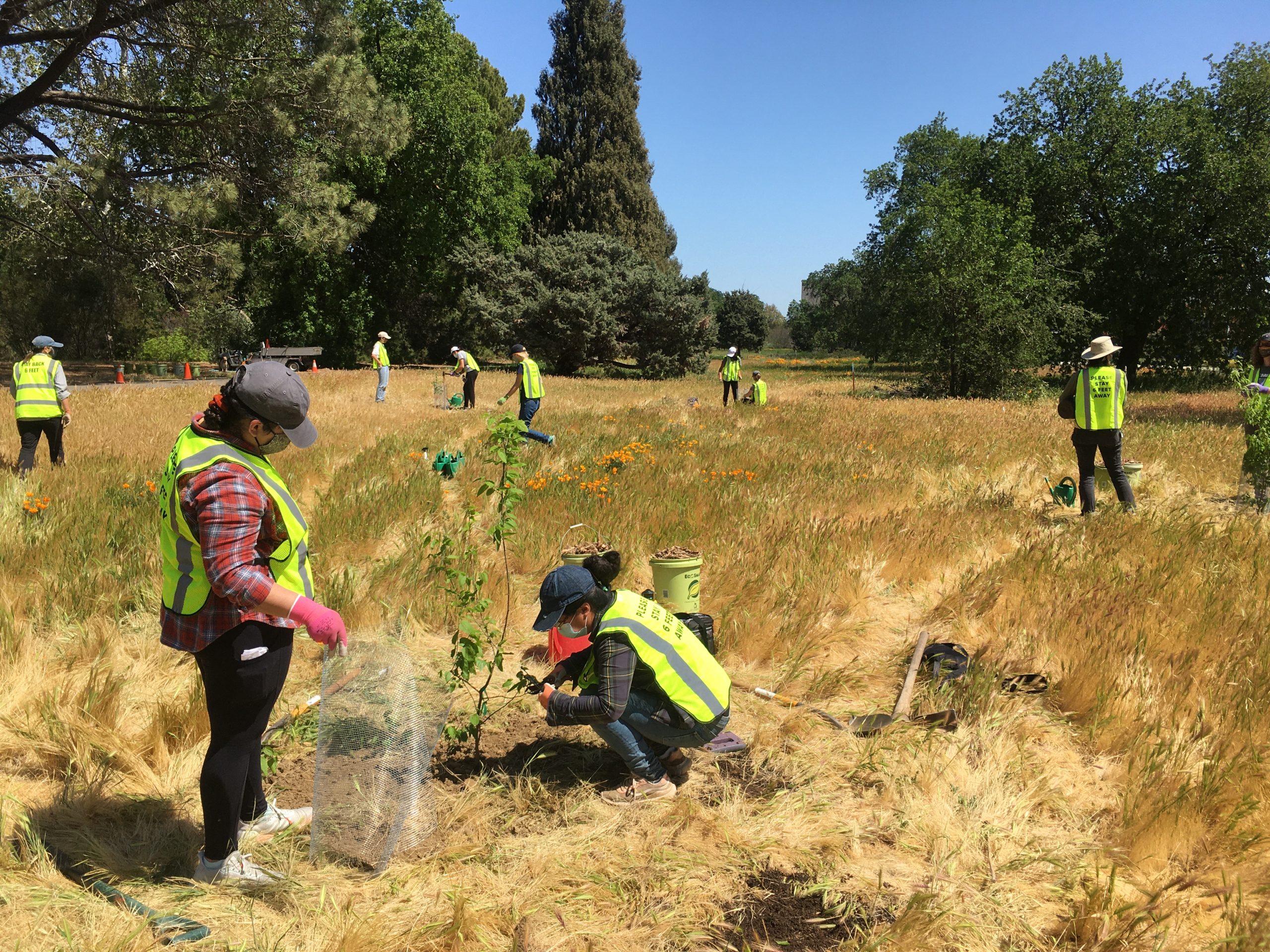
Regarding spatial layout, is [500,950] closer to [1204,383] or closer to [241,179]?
[241,179]

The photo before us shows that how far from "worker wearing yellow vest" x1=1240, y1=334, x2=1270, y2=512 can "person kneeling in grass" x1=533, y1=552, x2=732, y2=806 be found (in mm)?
7096

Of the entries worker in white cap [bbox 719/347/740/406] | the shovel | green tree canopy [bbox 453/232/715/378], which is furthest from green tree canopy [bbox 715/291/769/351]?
the shovel

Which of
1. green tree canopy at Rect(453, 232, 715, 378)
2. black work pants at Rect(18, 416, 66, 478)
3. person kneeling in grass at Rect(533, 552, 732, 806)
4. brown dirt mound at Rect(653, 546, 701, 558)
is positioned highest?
green tree canopy at Rect(453, 232, 715, 378)

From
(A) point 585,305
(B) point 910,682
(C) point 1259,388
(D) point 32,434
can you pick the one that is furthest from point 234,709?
(A) point 585,305

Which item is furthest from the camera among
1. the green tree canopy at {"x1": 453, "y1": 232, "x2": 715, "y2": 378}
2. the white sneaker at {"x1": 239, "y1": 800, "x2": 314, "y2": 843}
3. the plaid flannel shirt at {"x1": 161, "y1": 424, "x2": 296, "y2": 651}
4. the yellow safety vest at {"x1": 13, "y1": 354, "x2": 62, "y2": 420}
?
the green tree canopy at {"x1": 453, "y1": 232, "x2": 715, "y2": 378}

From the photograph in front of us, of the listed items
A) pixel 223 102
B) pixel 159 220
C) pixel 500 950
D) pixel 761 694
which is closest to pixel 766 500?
pixel 761 694

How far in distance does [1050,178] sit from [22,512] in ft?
111

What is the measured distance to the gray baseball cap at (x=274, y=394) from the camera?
244 cm

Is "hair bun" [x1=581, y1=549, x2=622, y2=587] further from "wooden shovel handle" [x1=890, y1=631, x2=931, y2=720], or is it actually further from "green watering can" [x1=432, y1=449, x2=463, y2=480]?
Answer: "green watering can" [x1=432, y1=449, x2=463, y2=480]

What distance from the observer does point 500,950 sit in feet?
8.19

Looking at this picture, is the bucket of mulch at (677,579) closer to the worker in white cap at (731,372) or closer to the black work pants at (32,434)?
the black work pants at (32,434)

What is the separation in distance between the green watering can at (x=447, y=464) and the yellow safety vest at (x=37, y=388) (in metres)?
3.88

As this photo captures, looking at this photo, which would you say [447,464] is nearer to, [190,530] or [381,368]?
[190,530]

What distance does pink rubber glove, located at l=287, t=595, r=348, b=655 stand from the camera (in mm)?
2424
